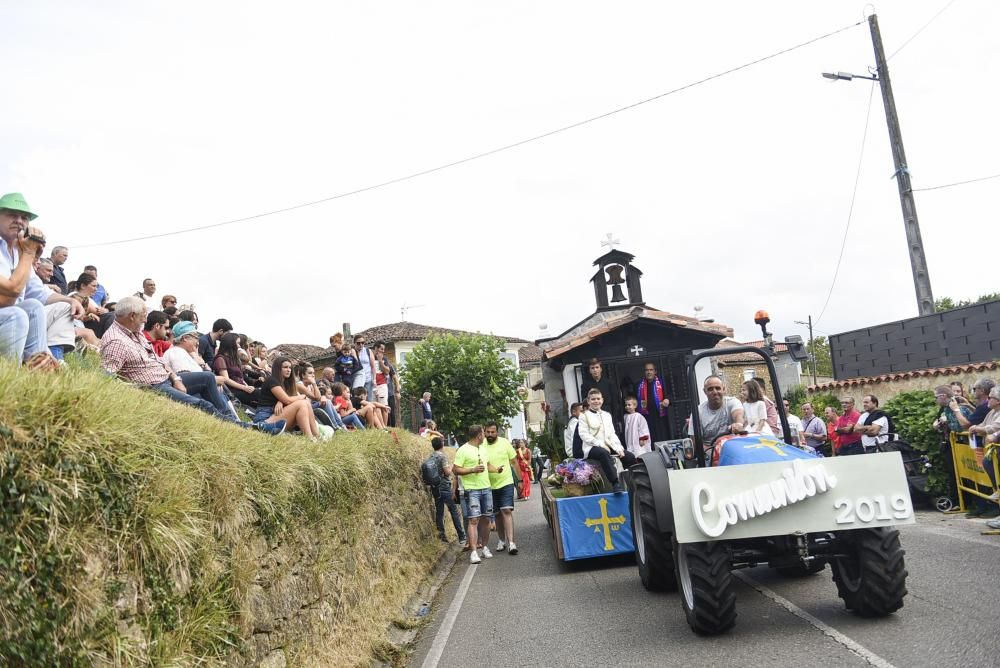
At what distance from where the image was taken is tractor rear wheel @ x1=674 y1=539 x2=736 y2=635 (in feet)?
19.7

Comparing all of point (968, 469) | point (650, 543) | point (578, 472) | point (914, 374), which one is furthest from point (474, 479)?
point (914, 374)

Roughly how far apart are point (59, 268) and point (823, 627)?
956 centimetres

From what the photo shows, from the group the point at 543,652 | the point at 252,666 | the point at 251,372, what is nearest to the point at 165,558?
the point at 252,666

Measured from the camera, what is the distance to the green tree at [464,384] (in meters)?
34.4

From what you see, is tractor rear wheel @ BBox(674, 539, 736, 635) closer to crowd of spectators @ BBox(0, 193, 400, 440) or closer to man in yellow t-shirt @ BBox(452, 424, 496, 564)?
crowd of spectators @ BBox(0, 193, 400, 440)

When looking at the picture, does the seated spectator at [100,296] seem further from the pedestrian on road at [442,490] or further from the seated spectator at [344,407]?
the pedestrian on road at [442,490]

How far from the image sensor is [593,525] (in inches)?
392

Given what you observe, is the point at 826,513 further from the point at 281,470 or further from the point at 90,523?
the point at 90,523

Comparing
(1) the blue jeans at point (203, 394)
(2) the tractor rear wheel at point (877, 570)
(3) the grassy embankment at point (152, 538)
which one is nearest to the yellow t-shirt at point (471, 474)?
(1) the blue jeans at point (203, 394)

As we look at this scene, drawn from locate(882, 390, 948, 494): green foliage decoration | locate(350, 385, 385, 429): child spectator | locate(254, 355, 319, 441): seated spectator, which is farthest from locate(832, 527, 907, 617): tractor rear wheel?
locate(350, 385, 385, 429): child spectator

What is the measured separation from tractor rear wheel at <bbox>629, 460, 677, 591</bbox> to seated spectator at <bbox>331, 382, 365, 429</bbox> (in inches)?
223

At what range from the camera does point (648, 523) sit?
7.70 m

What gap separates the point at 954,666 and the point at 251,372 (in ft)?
31.2

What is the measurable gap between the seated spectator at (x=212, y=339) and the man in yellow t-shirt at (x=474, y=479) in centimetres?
374
